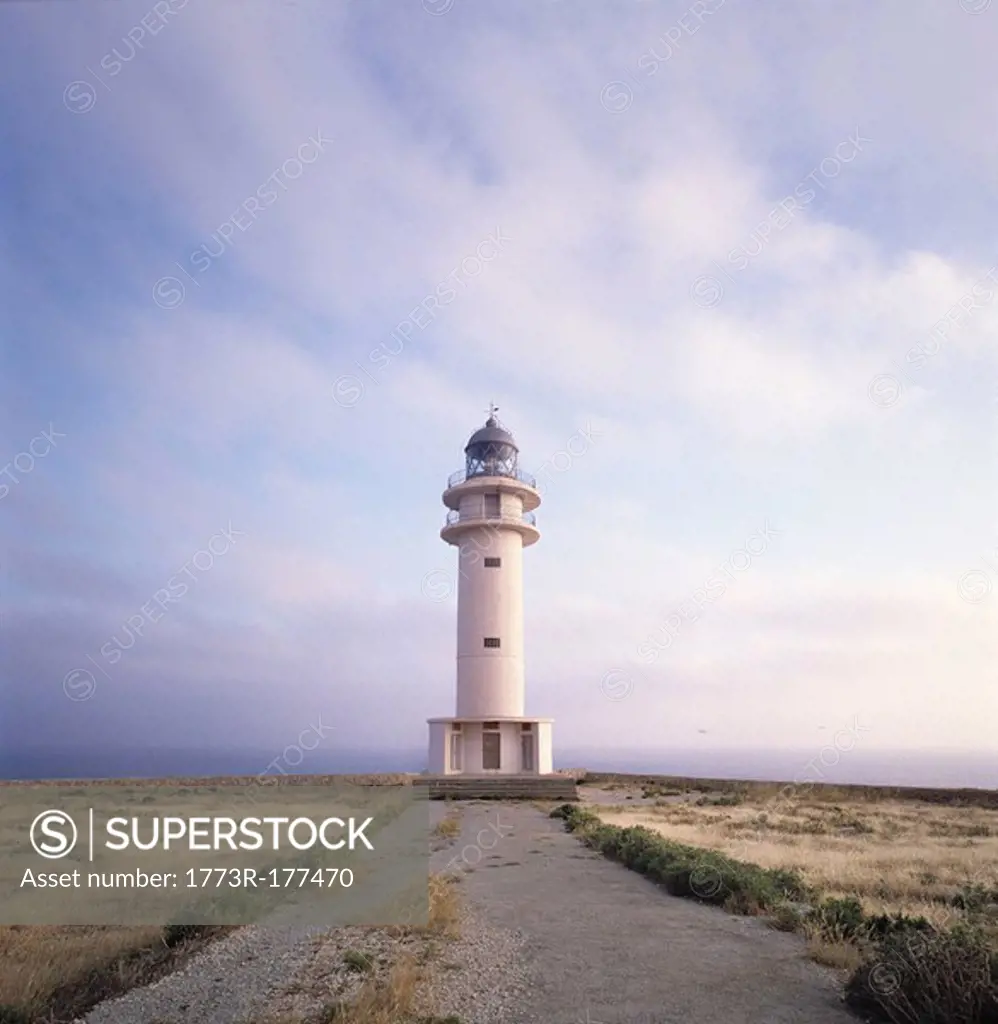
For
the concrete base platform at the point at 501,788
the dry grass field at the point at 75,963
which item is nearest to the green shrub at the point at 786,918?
the dry grass field at the point at 75,963

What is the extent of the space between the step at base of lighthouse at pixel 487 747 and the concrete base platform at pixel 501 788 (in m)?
1.09

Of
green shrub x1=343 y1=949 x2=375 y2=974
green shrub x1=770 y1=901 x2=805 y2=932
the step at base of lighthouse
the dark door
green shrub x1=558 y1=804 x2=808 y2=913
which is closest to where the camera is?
green shrub x1=343 y1=949 x2=375 y2=974

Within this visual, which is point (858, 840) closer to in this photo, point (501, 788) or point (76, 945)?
point (501, 788)

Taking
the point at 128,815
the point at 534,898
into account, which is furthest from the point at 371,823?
the point at 534,898

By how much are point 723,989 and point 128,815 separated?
60.7 feet

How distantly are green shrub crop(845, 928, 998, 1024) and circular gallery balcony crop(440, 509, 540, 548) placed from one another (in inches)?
977

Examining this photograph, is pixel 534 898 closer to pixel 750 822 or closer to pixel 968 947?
pixel 968 947

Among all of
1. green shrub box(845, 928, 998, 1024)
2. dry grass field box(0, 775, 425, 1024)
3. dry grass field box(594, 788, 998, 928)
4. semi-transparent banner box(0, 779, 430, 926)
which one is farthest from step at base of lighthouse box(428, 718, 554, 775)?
green shrub box(845, 928, 998, 1024)

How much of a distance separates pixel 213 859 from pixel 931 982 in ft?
38.8

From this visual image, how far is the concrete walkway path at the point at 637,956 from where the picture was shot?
A: 5957 millimetres

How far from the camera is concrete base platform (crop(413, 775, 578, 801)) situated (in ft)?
87.7

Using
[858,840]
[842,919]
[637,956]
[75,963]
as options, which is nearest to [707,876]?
[842,919]

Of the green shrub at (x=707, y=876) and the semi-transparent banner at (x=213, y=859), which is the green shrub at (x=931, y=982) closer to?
the green shrub at (x=707, y=876)

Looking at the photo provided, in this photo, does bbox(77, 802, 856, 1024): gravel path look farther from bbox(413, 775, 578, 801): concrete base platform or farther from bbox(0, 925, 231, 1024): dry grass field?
bbox(413, 775, 578, 801): concrete base platform
